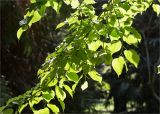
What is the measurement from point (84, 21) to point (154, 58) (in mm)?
5524

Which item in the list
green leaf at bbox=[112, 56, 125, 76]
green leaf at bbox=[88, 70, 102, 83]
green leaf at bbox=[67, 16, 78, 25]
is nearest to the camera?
green leaf at bbox=[112, 56, 125, 76]

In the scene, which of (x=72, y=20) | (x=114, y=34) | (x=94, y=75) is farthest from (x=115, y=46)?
(x=72, y=20)

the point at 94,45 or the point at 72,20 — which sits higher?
the point at 72,20

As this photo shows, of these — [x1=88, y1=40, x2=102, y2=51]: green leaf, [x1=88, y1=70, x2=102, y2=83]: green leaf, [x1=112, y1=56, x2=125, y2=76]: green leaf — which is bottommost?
[x1=88, y1=70, x2=102, y2=83]: green leaf

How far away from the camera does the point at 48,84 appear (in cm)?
131

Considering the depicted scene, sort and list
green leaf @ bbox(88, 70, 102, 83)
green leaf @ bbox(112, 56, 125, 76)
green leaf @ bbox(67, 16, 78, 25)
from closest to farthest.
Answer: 1. green leaf @ bbox(112, 56, 125, 76)
2. green leaf @ bbox(88, 70, 102, 83)
3. green leaf @ bbox(67, 16, 78, 25)

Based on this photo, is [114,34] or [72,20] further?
[72,20]

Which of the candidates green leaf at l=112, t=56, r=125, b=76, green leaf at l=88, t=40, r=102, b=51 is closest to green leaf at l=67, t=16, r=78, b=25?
green leaf at l=88, t=40, r=102, b=51

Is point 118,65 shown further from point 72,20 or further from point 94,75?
point 72,20

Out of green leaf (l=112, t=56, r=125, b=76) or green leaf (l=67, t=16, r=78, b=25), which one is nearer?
green leaf (l=112, t=56, r=125, b=76)

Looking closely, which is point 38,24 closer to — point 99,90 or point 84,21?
point 99,90

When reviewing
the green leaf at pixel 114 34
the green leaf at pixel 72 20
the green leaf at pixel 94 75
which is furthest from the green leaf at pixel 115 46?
the green leaf at pixel 72 20

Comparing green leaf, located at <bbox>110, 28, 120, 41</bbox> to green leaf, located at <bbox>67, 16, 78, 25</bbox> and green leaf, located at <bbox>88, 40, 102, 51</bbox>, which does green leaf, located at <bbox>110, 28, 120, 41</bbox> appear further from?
green leaf, located at <bbox>67, 16, 78, 25</bbox>

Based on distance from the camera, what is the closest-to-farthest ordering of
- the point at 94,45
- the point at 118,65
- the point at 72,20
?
1. the point at 118,65
2. the point at 94,45
3. the point at 72,20
